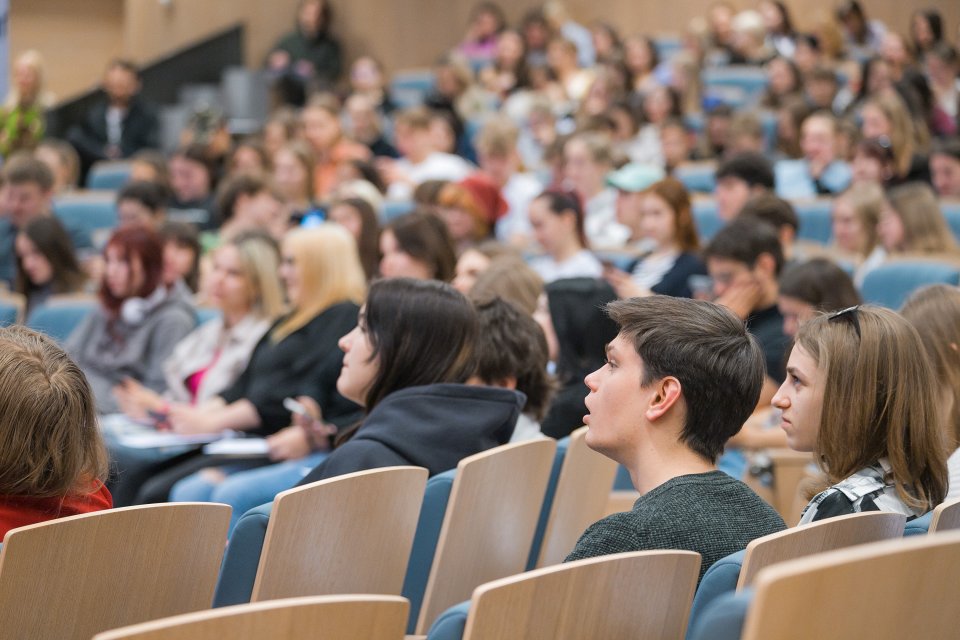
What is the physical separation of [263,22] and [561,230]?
7837 mm

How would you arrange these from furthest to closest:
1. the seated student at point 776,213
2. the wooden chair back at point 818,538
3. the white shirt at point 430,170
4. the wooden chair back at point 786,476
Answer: the white shirt at point 430,170
the seated student at point 776,213
the wooden chair back at point 786,476
the wooden chair back at point 818,538

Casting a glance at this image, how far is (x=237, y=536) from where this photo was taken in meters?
1.97

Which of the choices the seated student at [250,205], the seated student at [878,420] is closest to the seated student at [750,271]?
the seated student at [878,420]

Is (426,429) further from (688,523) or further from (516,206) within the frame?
(516,206)

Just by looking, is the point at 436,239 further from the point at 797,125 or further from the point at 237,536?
the point at 797,125

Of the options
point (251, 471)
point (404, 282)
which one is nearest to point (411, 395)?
point (404, 282)

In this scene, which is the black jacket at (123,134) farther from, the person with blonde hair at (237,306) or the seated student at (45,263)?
the person with blonde hair at (237,306)

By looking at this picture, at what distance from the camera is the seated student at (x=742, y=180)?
555cm

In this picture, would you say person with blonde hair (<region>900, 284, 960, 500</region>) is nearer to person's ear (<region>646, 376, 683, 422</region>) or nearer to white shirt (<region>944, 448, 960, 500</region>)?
white shirt (<region>944, 448, 960, 500</region>)

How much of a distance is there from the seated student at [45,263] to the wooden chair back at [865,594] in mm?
4571

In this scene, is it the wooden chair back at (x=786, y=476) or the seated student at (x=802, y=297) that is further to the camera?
the seated student at (x=802, y=297)

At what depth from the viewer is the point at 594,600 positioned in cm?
142

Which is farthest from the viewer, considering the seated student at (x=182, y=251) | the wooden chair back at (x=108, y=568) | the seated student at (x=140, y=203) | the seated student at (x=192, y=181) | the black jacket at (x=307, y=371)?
the seated student at (x=192, y=181)

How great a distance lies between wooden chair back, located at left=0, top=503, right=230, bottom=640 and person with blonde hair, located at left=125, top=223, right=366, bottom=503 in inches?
79.9
